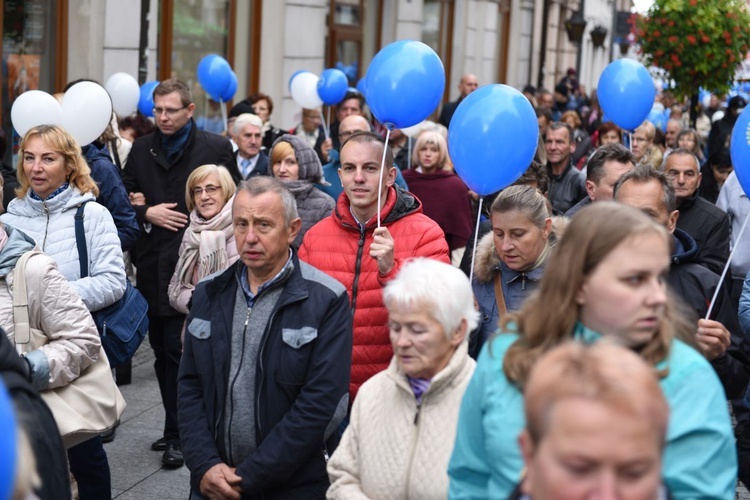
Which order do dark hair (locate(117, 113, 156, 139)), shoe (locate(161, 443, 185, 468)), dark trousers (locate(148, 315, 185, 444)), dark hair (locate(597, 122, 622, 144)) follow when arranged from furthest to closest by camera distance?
1. dark hair (locate(597, 122, 622, 144))
2. dark hair (locate(117, 113, 156, 139))
3. dark trousers (locate(148, 315, 185, 444))
4. shoe (locate(161, 443, 185, 468))

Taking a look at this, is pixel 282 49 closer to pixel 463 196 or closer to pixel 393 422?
pixel 463 196

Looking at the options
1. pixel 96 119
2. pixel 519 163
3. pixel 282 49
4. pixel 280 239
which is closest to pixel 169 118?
pixel 96 119

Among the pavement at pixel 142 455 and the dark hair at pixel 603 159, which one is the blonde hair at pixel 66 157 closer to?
the pavement at pixel 142 455

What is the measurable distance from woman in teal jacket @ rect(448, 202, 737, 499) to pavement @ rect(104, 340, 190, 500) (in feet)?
12.5

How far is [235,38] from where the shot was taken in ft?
50.4

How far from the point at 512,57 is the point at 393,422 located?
2744cm

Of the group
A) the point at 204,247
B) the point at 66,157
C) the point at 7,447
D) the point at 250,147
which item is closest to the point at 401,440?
the point at 7,447

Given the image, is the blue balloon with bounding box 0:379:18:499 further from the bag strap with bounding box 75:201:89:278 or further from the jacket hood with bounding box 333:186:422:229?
the bag strap with bounding box 75:201:89:278

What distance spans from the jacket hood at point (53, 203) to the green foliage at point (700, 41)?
11188mm

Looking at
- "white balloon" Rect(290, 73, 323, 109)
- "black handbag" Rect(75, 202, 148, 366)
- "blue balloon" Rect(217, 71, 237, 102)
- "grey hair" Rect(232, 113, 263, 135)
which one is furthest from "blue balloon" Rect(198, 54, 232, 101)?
"black handbag" Rect(75, 202, 148, 366)

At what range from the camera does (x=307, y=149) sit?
25.2ft

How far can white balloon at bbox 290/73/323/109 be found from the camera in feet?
44.3

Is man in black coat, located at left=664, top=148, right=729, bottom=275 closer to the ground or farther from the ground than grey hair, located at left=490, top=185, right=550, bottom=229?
closer to the ground

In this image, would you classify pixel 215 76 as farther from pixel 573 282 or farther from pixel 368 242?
pixel 573 282
